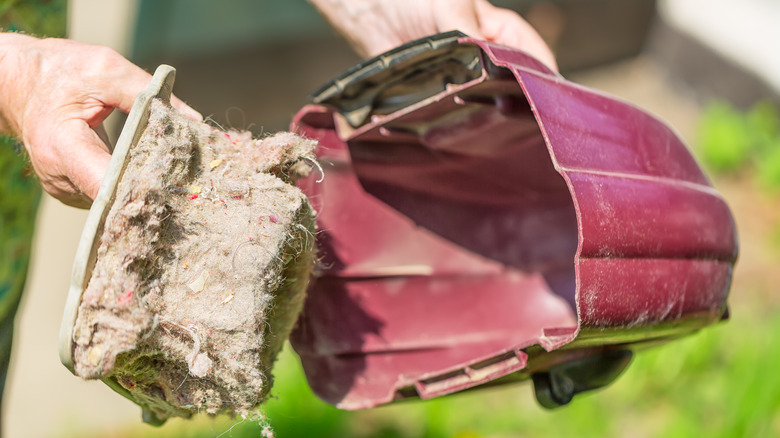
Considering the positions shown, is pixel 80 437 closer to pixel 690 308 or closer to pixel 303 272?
pixel 303 272

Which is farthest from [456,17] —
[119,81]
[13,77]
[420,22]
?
[13,77]

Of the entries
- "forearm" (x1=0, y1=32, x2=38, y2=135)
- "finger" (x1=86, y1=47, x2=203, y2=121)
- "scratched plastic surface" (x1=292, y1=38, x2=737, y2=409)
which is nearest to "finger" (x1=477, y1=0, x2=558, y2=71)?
"scratched plastic surface" (x1=292, y1=38, x2=737, y2=409)

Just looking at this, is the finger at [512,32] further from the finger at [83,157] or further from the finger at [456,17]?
the finger at [83,157]

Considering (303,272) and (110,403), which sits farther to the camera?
(110,403)

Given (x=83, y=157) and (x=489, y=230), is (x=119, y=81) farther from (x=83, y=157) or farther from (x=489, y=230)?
(x=489, y=230)

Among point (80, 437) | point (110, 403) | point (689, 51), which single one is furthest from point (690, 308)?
point (689, 51)

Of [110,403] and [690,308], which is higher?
[690,308]

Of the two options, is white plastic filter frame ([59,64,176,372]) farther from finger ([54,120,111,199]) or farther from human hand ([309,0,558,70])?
human hand ([309,0,558,70])

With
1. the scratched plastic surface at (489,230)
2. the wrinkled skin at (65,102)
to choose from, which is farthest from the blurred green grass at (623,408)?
the wrinkled skin at (65,102)
